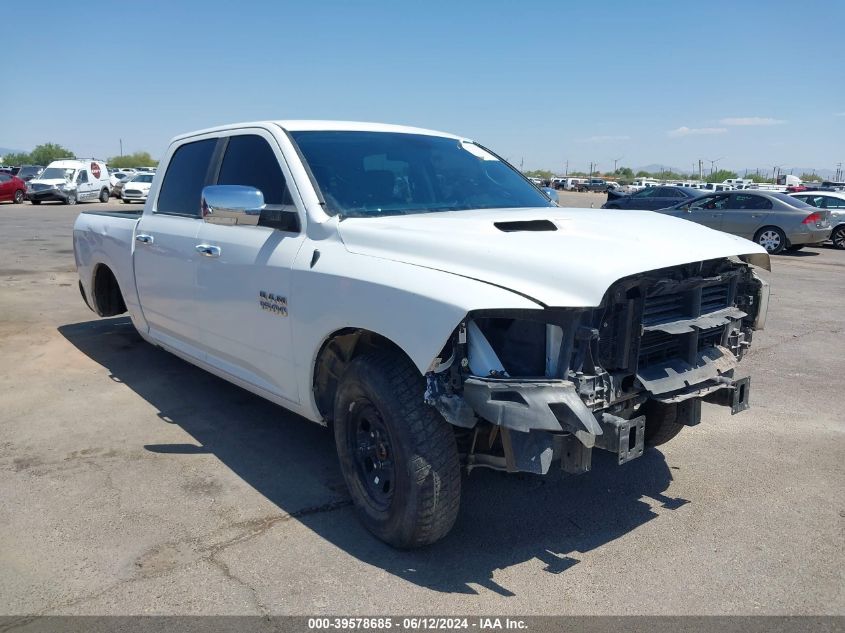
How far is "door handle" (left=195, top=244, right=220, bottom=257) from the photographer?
4410mm

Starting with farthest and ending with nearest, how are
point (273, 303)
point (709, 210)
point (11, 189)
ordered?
point (11, 189), point (709, 210), point (273, 303)

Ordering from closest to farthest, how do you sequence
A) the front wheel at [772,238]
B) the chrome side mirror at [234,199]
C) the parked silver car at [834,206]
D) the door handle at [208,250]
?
the chrome side mirror at [234,199] < the door handle at [208,250] < the front wheel at [772,238] < the parked silver car at [834,206]

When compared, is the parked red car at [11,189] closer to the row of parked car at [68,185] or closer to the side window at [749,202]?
the row of parked car at [68,185]

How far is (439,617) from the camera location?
288 centimetres

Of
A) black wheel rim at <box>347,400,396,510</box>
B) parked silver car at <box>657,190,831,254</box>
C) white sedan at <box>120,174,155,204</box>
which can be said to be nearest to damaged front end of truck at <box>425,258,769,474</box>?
black wheel rim at <box>347,400,396,510</box>

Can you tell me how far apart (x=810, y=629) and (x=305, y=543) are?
2167 mm

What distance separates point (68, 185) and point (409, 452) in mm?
33258

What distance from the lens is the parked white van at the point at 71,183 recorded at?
31359 millimetres

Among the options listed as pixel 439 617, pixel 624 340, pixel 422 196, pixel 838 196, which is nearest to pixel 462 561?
pixel 439 617

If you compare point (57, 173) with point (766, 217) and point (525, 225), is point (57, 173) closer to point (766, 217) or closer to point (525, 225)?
point (766, 217)

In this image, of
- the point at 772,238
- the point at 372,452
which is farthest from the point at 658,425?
the point at 772,238

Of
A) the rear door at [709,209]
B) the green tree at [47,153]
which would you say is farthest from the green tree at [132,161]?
the rear door at [709,209]

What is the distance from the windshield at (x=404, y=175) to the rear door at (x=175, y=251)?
1157 mm

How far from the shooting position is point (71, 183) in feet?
105
